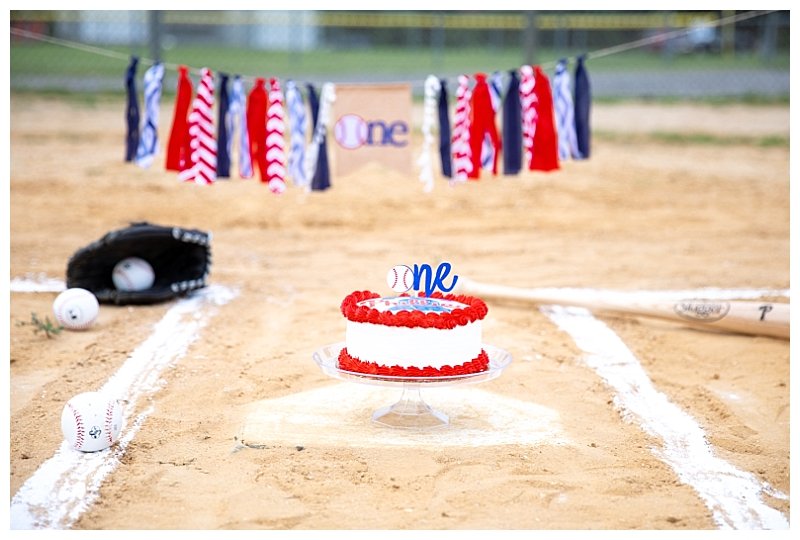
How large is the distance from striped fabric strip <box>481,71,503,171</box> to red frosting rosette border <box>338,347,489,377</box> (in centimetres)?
343

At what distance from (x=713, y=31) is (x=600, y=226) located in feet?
54.7

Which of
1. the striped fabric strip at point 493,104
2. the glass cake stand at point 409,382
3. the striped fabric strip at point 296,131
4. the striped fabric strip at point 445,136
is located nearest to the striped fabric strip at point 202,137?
the striped fabric strip at point 296,131

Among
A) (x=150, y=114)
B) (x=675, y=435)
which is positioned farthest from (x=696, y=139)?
(x=675, y=435)

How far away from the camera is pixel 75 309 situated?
7840 mm

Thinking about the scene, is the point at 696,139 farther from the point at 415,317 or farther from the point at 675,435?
the point at 415,317

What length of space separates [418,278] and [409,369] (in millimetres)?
572

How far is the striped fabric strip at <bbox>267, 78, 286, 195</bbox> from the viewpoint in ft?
28.8

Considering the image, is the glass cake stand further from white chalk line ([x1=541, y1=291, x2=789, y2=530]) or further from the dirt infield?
white chalk line ([x1=541, y1=291, x2=789, y2=530])

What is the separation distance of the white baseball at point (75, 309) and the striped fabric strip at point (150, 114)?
122cm

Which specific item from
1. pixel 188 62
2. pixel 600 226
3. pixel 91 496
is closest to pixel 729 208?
pixel 600 226

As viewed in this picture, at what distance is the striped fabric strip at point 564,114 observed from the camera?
8750mm

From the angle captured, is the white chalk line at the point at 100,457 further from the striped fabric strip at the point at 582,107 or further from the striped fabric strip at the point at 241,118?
the striped fabric strip at the point at 582,107

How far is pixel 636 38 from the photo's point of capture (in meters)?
25.0
